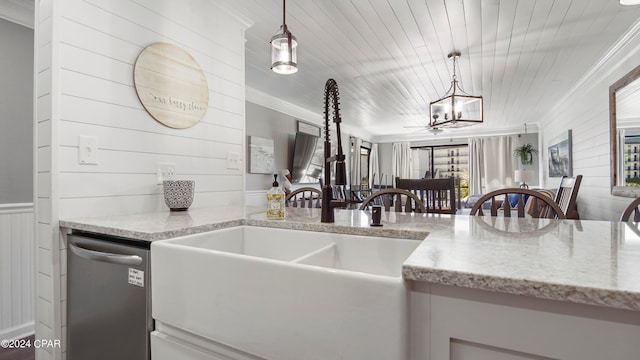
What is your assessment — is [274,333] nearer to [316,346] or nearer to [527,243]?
[316,346]

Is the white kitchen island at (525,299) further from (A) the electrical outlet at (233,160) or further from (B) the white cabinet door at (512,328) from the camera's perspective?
(A) the electrical outlet at (233,160)

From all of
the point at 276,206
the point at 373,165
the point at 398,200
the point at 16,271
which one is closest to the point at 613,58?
the point at 398,200

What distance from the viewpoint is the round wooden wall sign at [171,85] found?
1.59m

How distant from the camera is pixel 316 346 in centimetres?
63

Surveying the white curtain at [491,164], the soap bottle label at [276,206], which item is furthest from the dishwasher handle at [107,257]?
the white curtain at [491,164]

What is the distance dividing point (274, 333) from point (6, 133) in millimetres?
2605

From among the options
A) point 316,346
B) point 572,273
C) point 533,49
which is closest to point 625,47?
point 533,49

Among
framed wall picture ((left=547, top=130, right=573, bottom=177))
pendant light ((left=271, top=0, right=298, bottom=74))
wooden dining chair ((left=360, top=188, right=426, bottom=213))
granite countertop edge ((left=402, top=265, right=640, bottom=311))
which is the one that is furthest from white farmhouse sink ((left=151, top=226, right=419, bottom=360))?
framed wall picture ((left=547, top=130, right=573, bottom=177))

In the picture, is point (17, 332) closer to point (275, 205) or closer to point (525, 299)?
point (275, 205)

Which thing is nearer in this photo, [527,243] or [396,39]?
[527,243]

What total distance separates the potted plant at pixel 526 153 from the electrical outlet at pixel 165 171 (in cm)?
780

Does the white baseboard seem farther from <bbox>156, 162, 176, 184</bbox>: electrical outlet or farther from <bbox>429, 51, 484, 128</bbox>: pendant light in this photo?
<bbox>429, 51, 484, 128</bbox>: pendant light

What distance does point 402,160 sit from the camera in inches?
352

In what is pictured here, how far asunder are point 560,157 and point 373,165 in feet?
14.7
